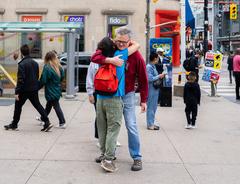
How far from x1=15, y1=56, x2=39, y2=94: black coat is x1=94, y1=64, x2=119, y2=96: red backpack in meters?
3.04

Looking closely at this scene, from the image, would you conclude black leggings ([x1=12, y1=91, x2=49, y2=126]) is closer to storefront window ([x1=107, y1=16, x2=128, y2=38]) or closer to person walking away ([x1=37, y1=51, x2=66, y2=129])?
person walking away ([x1=37, y1=51, x2=66, y2=129])

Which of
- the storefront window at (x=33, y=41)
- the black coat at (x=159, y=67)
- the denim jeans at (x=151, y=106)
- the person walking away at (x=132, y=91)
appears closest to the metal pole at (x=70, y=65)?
the storefront window at (x=33, y=41)

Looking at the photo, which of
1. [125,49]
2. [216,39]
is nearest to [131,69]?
[125,49]

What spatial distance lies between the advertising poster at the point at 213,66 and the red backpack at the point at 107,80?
1020 cm

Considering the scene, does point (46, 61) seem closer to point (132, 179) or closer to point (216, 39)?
point (132, 179)

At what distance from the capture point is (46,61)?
906 centimetres

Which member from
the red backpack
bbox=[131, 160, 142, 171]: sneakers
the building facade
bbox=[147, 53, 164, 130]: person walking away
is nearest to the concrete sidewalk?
bbox=[131, 160, 142, 171]: sneakers

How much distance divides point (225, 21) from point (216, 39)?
12.4 feet

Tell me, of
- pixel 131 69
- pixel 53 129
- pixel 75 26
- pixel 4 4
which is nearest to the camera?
pixel 131 69

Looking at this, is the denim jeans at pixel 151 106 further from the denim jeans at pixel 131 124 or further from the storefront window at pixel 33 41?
the storefront window at pixel 33 41

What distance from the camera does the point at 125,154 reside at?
7.04 metres

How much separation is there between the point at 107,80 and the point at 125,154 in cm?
167

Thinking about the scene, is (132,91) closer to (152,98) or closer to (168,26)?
(152,98)

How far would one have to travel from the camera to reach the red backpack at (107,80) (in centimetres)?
580
